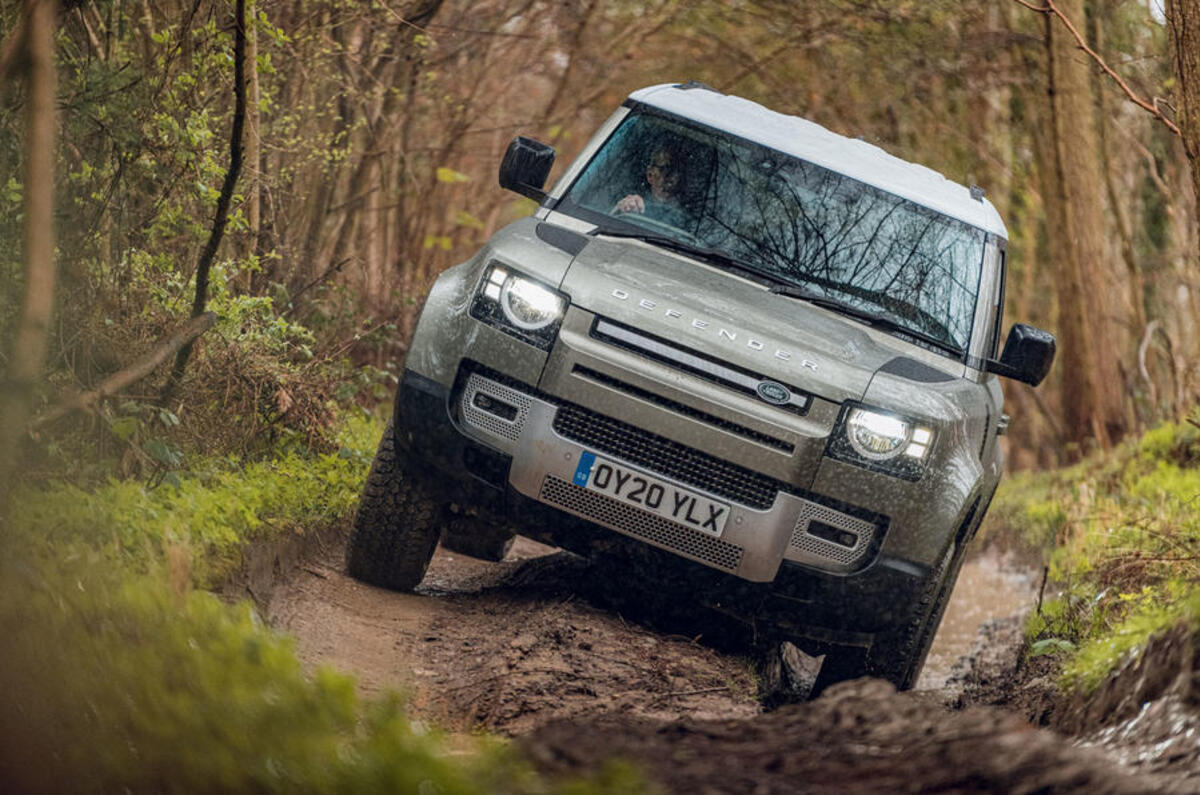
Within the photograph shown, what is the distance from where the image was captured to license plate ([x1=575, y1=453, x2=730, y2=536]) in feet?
17.7

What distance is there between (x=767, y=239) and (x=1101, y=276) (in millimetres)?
10840

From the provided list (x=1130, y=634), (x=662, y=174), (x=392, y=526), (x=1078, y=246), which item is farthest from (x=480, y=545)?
(x=1078, y=246)

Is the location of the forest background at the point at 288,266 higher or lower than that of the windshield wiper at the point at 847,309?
lower

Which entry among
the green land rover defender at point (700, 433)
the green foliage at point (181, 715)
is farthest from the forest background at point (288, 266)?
the green land rover defender at point (700, 433)

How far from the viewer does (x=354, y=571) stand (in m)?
6.23

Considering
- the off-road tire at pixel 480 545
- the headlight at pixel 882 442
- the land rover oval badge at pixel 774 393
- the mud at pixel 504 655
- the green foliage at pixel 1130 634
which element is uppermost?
the land rover oval badge at pixel 774 393

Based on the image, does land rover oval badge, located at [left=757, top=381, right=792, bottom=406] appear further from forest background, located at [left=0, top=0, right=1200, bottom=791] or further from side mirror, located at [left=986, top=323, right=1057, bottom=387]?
forest background, located at [left=0, top=0, right=1200, bottom=791]

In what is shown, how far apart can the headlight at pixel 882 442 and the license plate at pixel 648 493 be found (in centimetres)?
48

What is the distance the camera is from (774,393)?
539 cm

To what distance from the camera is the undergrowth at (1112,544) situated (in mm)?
6191

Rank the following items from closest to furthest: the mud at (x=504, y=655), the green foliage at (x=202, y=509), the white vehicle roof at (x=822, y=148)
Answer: the green foliage at (x=202, y=509), the mud at (x=504, y=655), the white vehicle roof at (x=822, y=148)

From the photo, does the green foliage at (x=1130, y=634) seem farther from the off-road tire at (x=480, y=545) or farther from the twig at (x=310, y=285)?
the twig at (x=310, y=285)

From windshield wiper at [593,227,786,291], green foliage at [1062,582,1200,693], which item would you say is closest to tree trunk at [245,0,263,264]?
windshield wiper at [593,227,786,291]

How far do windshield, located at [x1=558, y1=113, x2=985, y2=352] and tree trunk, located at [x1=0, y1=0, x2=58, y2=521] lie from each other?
7.83ft
